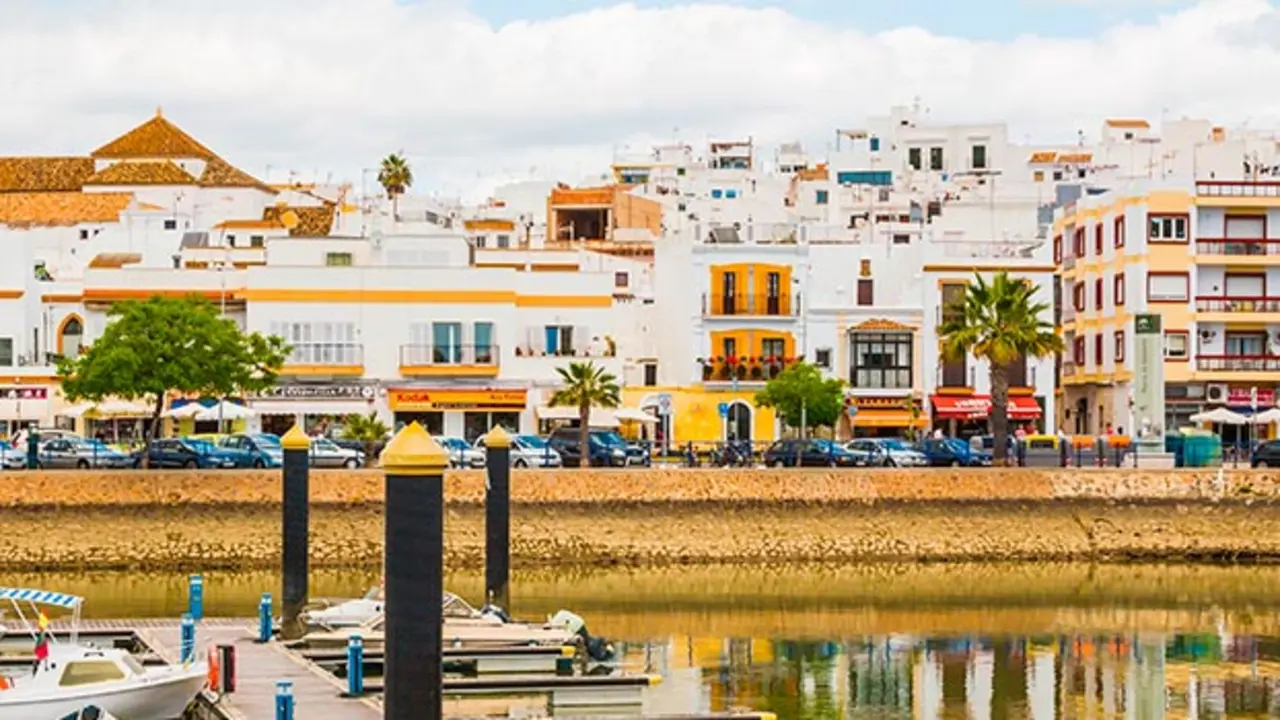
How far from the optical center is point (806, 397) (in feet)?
258

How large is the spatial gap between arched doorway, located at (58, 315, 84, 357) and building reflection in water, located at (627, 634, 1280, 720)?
41577 millimetres

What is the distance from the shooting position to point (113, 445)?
6956cm

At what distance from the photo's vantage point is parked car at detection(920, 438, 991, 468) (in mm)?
68500

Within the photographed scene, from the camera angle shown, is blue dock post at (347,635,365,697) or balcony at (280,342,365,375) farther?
balcony at (280,342,365,375)

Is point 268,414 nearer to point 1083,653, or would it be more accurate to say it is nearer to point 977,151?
point 1083,653

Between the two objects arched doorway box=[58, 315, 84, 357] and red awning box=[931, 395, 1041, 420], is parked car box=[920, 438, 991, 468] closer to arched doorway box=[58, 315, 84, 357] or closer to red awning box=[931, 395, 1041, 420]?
red awning box=[931, 395, 1041, 420]

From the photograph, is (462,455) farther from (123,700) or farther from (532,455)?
(123,700)

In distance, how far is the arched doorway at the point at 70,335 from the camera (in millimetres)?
80938

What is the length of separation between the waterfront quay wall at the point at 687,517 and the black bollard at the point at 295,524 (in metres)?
A: 16.7

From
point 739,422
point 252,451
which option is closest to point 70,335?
point 252,451

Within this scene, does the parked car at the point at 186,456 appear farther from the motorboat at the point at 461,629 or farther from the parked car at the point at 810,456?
the motorboat at the point at 461,629

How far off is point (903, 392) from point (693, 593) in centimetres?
3189

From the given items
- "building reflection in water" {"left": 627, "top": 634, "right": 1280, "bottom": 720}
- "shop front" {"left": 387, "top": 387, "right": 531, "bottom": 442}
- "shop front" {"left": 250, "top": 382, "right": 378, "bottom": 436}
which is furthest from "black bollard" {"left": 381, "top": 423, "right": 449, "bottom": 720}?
"shop front" {"left": 387, "top": 387, "right": 531, "bottom": 442}

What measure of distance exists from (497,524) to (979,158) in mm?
94506
